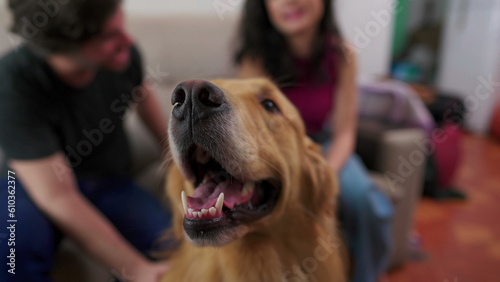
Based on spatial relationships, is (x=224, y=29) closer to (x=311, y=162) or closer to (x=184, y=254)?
(x=311, y=162)

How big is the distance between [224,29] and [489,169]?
221cm

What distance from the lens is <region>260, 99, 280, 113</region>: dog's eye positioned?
0.76 m

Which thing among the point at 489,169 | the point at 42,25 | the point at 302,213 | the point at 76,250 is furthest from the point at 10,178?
the point at 489,169

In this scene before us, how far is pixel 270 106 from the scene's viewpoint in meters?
0.77

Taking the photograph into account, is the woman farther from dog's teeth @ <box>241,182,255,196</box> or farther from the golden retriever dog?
dog's teeth @ <box>241,182,255,196</box>

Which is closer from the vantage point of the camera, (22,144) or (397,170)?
(22,144)

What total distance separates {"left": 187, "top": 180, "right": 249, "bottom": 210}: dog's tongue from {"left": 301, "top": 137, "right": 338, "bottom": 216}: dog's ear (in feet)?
0.71

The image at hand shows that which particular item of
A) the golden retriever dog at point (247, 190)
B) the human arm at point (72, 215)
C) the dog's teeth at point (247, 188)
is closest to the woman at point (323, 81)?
the golden retriever dog at point (247, 190)

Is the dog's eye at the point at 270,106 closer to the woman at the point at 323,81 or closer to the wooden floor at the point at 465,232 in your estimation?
the woman at the point at 323,81

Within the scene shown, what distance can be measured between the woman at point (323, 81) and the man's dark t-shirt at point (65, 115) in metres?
0.42

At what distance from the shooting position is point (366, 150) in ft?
5.19

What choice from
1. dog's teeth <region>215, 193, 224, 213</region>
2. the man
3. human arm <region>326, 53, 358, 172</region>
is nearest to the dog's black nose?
dog's teeth <region>215, 193, 224, 213</region>

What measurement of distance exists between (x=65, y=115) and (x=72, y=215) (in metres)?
0.29

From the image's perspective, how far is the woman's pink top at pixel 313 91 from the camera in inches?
36.2
